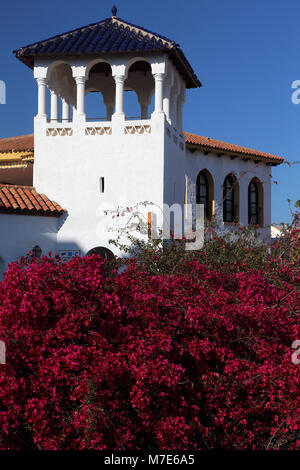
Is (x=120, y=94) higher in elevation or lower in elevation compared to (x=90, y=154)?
higher

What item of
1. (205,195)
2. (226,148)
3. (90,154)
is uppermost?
(226,148)

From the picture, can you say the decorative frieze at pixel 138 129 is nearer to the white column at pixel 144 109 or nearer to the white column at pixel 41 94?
the white column at pixel 41 94

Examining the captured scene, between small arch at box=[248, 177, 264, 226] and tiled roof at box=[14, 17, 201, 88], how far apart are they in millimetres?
10118

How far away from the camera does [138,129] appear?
49.9 ft

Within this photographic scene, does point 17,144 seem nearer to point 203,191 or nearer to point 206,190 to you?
point 203,191

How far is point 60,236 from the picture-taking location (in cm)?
1573

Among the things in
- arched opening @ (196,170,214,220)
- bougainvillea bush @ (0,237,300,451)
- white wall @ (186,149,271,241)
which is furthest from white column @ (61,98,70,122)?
bougainvillea bush @ (0,237,300,451)

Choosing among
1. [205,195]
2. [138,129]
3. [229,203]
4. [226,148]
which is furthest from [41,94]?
[229,203]

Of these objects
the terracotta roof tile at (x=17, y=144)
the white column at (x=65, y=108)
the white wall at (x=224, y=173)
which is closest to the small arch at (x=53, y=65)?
the white column at (x=65, y=108)

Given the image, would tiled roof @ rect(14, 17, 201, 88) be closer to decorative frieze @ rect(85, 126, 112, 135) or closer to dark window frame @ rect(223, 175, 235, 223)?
decorative frieze @ rect(85, 126, 112, 135)

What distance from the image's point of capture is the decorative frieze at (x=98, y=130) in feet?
50.4

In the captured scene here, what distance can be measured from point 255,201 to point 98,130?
40.5 ft
